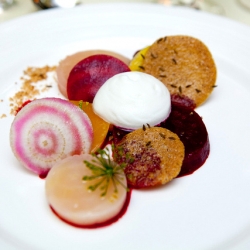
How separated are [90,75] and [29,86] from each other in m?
0.40

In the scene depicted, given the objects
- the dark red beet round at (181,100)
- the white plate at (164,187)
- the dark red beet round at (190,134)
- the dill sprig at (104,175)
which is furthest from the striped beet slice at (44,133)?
the dark red beet round at (181,100)

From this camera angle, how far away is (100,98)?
6.26 ft

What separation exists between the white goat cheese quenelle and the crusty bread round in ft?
0.62

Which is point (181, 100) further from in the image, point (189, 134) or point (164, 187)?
point (164, 187)

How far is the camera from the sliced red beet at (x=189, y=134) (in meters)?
1.72

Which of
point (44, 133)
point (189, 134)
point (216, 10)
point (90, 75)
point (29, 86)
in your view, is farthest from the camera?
point (216, 10)

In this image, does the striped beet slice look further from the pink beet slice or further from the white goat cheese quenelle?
the pink beet slice

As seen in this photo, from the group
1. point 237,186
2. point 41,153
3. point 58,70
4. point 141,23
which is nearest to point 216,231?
point 237,186

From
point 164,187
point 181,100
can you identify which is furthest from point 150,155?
point 181,100

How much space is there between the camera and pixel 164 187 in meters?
1.66

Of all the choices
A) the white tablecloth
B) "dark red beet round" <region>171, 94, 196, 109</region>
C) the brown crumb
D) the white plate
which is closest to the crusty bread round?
"dark red beet round" <region>171, 94, 196, 109</region>

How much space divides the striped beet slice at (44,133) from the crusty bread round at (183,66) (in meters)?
0.63

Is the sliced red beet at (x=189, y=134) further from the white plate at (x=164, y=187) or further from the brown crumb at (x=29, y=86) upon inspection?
the brown crumb at (x=29, y=86)

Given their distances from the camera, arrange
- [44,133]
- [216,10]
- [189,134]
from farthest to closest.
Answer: [216,10] → [189,134] → [44,133]
